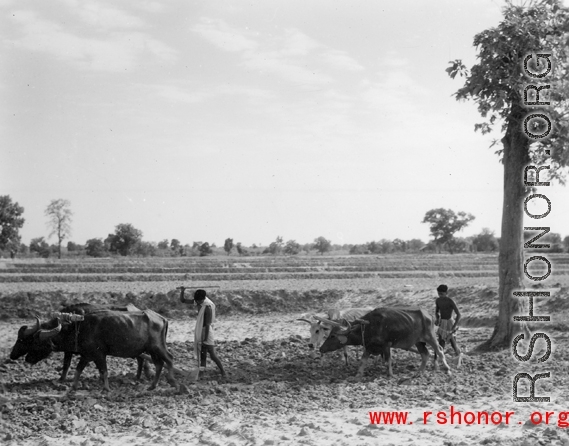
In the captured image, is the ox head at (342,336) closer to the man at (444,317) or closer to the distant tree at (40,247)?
the man at (444,317)

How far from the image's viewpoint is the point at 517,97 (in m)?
13.8

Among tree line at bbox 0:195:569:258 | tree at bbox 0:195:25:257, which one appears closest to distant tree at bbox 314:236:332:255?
tree line at bbox 0:195:569:258

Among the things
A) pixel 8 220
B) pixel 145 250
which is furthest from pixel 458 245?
pixel 8 220

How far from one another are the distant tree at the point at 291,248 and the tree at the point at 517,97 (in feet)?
314

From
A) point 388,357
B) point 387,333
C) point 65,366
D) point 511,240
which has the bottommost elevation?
point 65,366

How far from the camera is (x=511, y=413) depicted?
8969 millimetres

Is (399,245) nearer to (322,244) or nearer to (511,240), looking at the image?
(322,244)

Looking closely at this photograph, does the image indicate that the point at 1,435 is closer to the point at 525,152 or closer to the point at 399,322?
the point at 399,322

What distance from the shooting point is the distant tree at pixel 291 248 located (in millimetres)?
110812

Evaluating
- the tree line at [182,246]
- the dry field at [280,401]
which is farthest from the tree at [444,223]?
the dry field at [280,401]

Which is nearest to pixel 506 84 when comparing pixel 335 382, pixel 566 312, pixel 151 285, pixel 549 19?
pixel 549 19

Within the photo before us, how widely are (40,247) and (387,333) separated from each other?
94028 mm

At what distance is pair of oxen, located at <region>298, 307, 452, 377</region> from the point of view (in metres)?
11.8

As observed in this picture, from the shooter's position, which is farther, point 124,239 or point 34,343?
point 124,239
